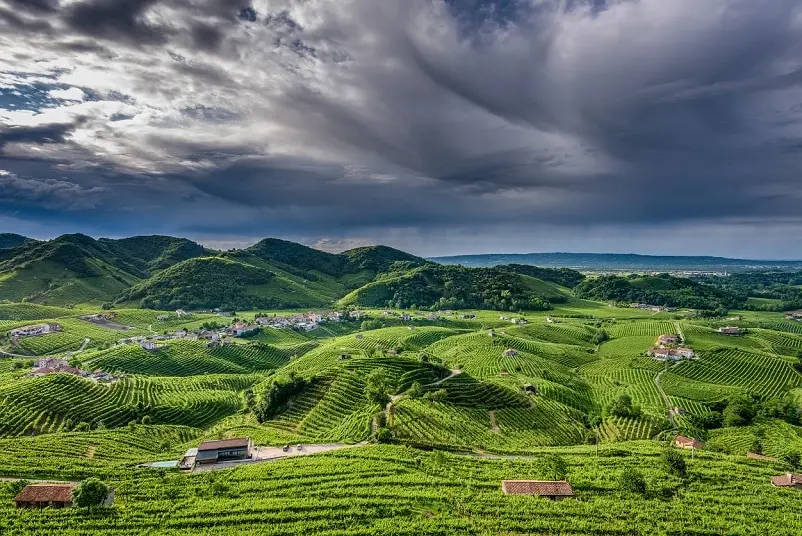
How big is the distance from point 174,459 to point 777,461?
8265 centimetres

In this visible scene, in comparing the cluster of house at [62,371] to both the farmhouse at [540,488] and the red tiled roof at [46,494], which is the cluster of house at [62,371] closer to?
the red tiled roof at [46,494]

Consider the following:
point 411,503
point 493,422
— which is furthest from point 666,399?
point 411,503

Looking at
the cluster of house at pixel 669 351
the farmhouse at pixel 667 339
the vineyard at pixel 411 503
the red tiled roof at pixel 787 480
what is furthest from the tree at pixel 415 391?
the farmhouse at pixel 667 339

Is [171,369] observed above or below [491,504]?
below

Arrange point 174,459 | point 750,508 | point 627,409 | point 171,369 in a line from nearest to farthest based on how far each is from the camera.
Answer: point 750,508 → point 174,459 → point 627,409 → point 171,369

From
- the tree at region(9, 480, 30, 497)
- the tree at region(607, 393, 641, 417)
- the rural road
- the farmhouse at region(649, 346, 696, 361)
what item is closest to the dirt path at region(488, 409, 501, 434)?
the rural road

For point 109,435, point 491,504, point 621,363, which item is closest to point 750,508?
point 491,504

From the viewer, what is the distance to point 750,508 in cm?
4969

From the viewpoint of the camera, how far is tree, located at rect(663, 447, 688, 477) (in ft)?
188

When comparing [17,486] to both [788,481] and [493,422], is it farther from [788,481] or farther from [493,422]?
[788,481]

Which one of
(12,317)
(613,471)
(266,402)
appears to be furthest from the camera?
(12,317)

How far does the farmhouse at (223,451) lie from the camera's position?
59.5m

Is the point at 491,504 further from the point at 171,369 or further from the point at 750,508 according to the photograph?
the point at 171,369

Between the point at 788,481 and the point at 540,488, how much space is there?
32.6 meters
